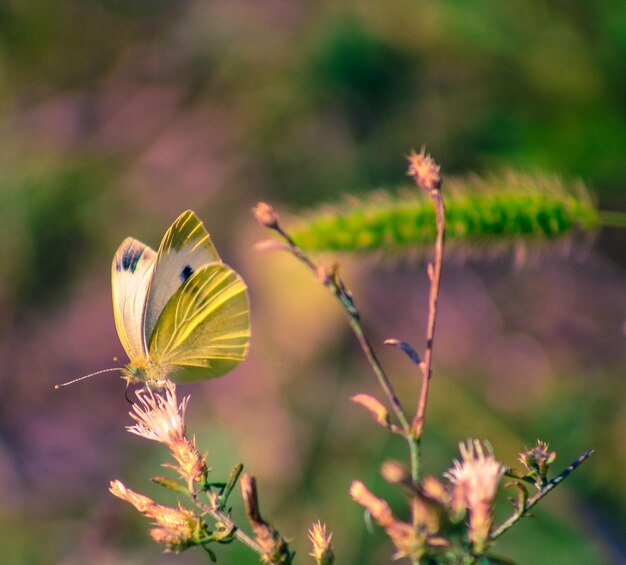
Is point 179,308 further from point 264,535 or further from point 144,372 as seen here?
point 264,535

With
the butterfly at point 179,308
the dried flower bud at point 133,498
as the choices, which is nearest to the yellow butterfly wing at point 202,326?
the butterfly at point 179,308

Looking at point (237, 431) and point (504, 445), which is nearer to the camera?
point (504, 445)

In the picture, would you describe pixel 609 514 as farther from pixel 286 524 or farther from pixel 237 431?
pixel 237 431

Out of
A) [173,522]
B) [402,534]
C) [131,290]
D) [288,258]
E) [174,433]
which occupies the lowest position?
[402,534]

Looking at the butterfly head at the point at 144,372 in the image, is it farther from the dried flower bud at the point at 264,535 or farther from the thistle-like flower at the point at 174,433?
the dried flower bud at the point at 264,535

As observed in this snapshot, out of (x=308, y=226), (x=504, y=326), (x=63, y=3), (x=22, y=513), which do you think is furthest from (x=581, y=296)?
(x=63, y=3)

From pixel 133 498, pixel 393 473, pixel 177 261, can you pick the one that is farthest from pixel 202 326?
pixel 393 473
